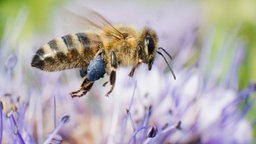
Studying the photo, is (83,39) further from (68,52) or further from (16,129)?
(16,129)

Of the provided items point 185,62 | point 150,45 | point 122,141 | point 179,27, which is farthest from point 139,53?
point 179,27

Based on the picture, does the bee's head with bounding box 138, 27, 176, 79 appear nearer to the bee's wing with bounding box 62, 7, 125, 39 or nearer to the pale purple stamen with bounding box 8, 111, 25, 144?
the bee's wing with bounding box 62, 7, 125, 39

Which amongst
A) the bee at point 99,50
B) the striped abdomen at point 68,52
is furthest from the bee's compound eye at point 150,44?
the striped abdomen at point 68,52

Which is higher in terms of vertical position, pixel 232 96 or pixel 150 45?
pixel 150 45

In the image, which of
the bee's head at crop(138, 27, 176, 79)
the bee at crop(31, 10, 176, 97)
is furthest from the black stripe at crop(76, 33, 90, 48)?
the bee's head at crop(138, 27, 176, 79)

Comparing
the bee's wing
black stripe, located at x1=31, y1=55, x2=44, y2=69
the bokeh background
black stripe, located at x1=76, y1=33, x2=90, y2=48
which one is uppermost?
the bee's wing

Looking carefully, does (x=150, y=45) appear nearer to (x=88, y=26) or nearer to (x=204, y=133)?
(x=88, y=26)

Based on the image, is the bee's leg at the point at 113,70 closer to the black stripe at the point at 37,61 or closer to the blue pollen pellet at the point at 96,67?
the blue pollen pellet at the point at 96,67
